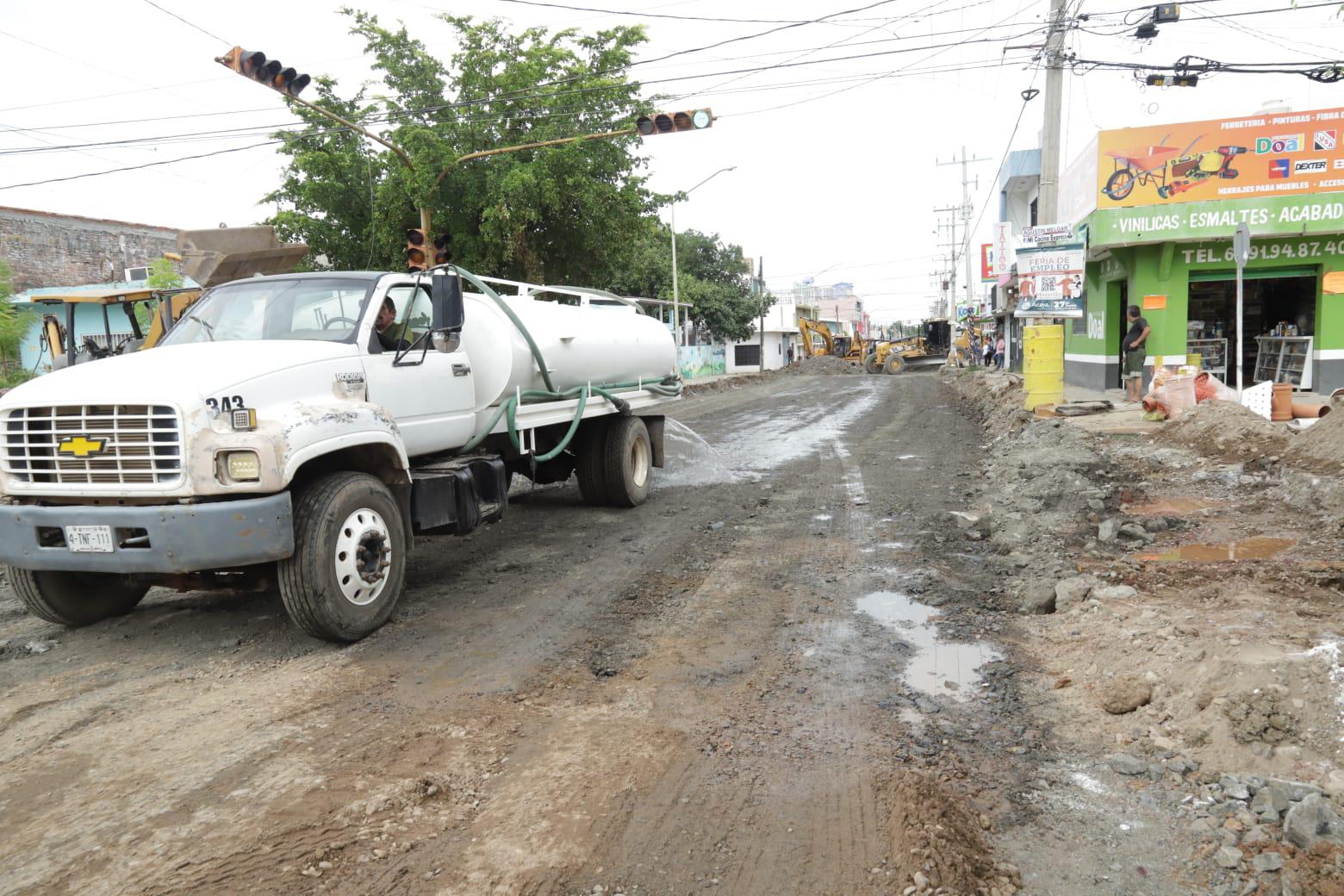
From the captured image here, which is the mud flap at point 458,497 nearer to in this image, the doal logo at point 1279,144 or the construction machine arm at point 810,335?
the doal logo at point 1279,144

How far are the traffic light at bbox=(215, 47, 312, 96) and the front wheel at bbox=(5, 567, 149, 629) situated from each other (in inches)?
357

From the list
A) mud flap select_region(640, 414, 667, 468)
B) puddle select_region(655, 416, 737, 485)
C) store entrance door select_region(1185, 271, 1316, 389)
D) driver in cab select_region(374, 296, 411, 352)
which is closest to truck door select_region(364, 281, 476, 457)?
driver in cab select_region(374, 296, 411, 352)

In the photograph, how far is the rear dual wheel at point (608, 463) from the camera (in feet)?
32.4

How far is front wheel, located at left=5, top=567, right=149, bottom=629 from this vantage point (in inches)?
220

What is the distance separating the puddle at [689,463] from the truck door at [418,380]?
442cm

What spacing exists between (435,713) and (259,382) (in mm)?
2168

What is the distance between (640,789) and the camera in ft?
12.1

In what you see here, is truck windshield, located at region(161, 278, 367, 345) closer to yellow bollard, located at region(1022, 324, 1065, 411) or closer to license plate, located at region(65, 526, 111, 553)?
license plate, located at region(65, 526, 111, 553)

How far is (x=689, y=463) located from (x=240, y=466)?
353 inches

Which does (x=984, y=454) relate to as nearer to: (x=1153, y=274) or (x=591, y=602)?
(x=1153, y=274)

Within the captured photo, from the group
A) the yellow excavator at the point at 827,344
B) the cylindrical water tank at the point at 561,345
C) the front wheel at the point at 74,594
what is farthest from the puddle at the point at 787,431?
the yellow excavator at the point at 827,344

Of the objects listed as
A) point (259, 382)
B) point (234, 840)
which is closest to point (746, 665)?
point (234, 840)

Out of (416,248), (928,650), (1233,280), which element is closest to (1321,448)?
(928,650)

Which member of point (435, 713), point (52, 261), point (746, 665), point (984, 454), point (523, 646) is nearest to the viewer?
point (435, 713)
